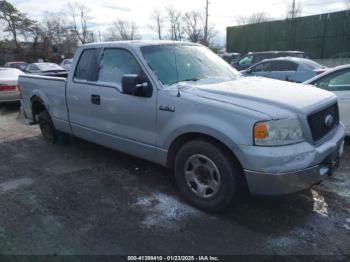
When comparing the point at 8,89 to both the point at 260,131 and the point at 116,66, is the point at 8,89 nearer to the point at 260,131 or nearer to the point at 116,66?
the point at 116,66

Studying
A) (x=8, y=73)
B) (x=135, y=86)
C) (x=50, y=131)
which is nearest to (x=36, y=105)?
(x=50, y=131)

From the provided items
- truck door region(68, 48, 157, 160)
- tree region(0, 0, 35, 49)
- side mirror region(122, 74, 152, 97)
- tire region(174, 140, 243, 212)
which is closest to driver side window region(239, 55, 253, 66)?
truck door region(68, 48, 157, 160)

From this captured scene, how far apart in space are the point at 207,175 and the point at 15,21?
163 feet

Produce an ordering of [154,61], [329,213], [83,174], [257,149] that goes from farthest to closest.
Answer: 1. [83,174]
2. [154,61]
3. [329,213]
4. [257,149]

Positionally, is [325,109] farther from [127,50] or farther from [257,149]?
[127,50]

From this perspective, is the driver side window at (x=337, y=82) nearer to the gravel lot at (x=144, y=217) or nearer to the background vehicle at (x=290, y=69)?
the gravel lot at (x=144, y=217)

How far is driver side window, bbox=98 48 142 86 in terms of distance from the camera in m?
4.30

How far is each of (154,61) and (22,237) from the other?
2.42 m

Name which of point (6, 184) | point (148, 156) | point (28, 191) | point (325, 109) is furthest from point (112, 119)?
point (325, 109)

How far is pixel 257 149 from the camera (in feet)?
10.2

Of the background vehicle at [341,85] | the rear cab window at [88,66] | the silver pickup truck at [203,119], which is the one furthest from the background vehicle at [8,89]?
the background vehicle at [341,85]

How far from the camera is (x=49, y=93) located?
5.90 m

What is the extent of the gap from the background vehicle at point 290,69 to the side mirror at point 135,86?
706 cm

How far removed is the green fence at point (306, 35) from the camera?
991 inches
